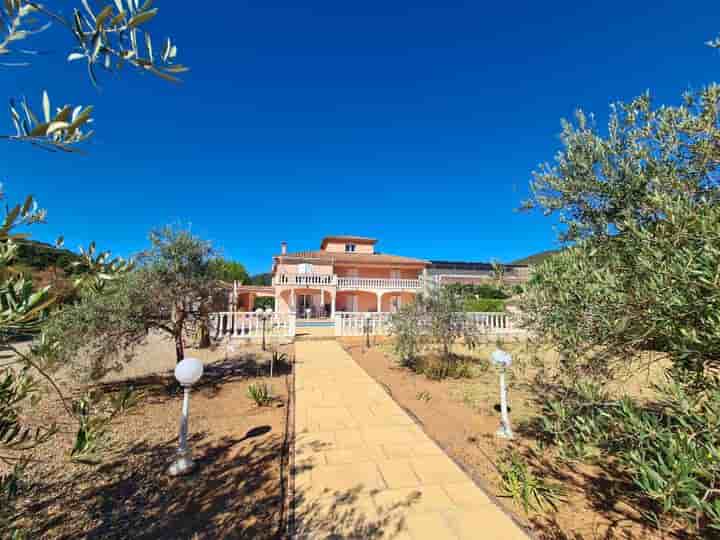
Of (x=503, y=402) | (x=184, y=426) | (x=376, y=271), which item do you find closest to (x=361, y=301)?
(x=376, y=271)

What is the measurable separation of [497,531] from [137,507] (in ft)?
12.8

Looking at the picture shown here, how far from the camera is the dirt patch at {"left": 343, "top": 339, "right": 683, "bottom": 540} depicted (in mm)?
3089

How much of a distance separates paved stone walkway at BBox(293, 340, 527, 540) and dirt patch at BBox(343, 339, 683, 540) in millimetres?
308

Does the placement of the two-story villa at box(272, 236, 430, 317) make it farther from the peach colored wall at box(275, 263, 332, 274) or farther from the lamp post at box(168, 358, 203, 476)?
→ the lamp post at box(168, 358, 203, 476)

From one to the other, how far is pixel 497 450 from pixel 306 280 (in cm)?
2234

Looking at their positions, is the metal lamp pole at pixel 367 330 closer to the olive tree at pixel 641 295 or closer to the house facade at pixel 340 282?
the house facade at pixel 340 282

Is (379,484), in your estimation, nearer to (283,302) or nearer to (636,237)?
(636,237)

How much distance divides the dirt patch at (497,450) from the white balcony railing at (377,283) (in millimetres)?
17382

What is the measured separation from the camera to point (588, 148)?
3641 mm

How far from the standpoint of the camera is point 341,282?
26.9 m

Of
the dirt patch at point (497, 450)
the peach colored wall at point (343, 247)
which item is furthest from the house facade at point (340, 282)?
the dirt patch at point (497, 450)

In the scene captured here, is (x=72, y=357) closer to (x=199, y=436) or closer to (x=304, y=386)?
(x=199, y=436)

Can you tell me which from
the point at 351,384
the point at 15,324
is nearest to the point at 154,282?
the point at 351,384

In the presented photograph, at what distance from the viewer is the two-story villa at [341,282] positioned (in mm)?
26047
